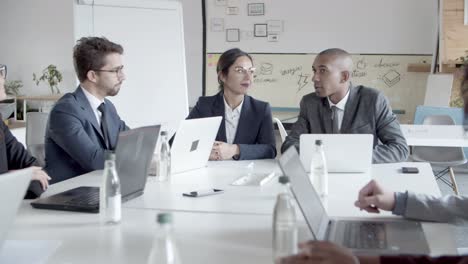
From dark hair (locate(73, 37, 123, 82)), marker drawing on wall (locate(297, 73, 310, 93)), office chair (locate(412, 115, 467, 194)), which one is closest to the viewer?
dark hair (locate(73, 37, 123, 82))

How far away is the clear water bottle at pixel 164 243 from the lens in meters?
1.03

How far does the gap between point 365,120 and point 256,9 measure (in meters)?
3.15

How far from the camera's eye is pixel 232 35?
596 centimetres

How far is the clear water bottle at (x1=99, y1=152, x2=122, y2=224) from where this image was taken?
1.67 meters

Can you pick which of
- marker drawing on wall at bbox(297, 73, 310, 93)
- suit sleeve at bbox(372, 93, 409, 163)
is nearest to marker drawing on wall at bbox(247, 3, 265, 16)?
marker drawing on wall at bbox(297, 73, 310, 93)

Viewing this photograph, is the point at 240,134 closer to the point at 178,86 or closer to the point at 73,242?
the point at 178,86

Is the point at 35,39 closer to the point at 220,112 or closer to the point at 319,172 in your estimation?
the point at 220,112

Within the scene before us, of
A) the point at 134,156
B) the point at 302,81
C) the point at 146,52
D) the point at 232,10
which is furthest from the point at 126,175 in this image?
the point at 232,10

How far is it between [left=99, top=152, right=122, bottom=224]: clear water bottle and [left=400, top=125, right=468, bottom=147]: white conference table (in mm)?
2882

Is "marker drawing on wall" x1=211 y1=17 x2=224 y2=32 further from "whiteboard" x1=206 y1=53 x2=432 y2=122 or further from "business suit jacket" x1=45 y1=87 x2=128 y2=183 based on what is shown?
"business suit jacket" x1=45 y1=87 x2=128 y2=183

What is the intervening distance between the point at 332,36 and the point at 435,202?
4161 millimetres

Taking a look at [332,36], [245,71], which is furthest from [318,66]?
[332,36]

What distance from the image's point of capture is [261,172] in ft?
8.52

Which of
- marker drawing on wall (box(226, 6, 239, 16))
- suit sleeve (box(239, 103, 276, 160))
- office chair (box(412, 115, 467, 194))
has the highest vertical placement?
marker drawing on wall (box(226, 6, 239, 16))
